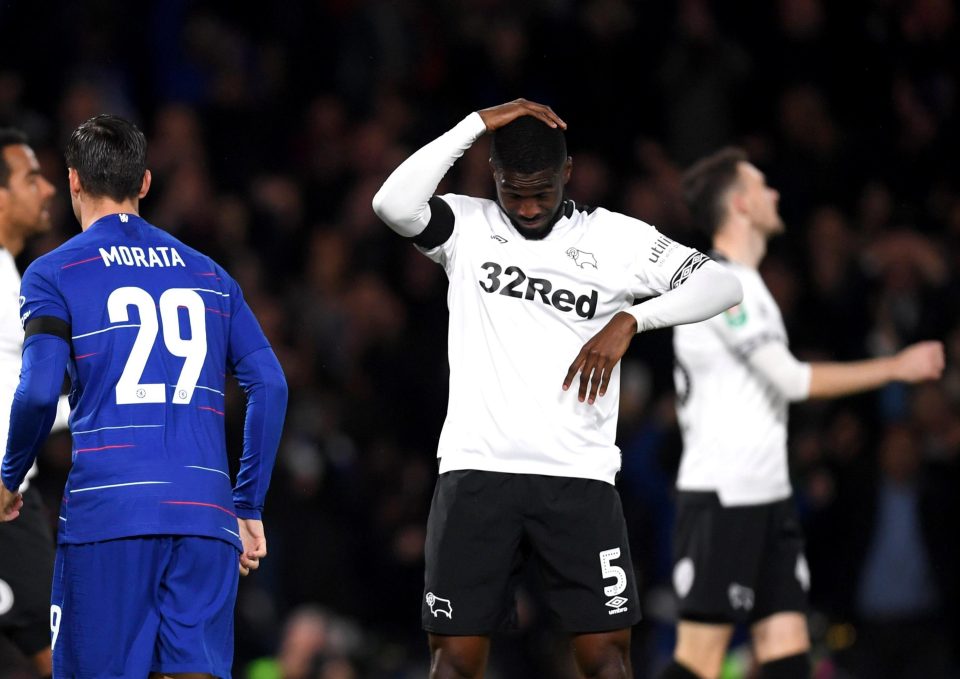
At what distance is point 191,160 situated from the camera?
11.1 m

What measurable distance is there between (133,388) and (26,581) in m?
1.79

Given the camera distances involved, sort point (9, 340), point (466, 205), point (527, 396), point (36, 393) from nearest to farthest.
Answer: point (36, 393), point (527, 396), point (466, 205), point (9, 340)

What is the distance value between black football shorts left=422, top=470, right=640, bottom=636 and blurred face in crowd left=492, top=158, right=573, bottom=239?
86 cm

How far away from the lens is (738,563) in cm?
708

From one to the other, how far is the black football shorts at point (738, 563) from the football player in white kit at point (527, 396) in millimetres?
1724

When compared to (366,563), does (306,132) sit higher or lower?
higher

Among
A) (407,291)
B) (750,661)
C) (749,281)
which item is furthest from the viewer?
(407,291)

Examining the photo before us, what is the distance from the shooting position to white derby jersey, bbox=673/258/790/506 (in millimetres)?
7172

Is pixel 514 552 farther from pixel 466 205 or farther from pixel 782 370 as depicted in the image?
pixel 782 370

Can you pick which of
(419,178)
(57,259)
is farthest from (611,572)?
(57,259)

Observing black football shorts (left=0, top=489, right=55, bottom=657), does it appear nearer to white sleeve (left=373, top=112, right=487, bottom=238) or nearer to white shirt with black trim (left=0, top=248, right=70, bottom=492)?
white shirt with black trim (left=0, top=248, right=70, bottom=492)

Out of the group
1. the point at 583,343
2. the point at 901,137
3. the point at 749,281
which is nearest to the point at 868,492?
the point at 749,281

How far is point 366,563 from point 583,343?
4.48 m

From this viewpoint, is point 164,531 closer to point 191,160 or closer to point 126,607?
point 126,607
